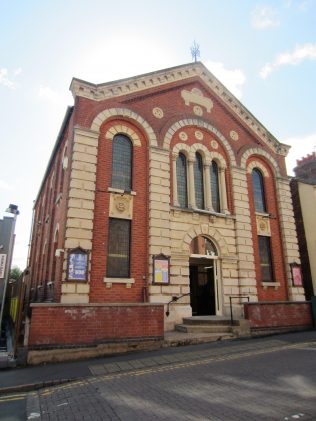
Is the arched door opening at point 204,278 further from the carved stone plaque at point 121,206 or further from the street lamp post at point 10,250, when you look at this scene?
the street lamp post at point 10,250

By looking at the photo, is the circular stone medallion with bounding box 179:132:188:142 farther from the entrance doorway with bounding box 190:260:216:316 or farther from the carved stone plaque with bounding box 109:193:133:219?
the entrance doorway with bounding box 190:260:216:316

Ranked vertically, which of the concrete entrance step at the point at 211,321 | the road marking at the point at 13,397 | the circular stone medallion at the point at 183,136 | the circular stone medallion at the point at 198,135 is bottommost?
the road marking at the point at 13,397

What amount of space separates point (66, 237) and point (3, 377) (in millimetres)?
5064

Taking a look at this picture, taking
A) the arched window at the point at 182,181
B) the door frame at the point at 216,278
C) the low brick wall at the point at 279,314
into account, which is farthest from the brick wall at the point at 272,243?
the arched window at the point at 182,181

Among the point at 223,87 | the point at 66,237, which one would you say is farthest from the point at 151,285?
the point at 223,87

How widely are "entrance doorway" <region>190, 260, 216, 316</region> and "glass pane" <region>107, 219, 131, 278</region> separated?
4.42 meters

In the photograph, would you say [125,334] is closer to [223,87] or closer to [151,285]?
[151,285]

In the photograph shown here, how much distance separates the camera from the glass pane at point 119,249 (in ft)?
41.8

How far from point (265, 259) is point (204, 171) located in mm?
5652

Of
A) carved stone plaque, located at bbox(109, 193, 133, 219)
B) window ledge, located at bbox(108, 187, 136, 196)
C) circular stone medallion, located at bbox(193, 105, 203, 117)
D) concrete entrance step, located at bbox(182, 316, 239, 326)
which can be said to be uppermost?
circular stone medallion, located at bbox(193, 105, 203, 117)

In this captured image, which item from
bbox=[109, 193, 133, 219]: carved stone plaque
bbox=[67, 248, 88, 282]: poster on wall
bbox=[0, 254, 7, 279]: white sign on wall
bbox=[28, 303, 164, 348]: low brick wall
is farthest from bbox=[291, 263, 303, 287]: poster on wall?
bbox=[0, 254, 7, 279]: white sign on wall

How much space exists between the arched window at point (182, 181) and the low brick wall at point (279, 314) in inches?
218

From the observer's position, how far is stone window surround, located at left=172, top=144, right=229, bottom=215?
15464 mm

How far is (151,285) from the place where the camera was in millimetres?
12922
